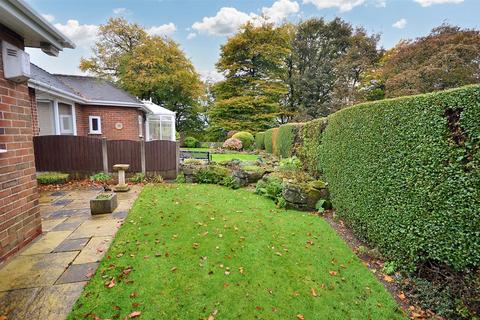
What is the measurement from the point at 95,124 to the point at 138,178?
20.9 feet

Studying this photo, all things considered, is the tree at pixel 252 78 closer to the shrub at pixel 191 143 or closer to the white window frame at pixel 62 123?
the shrub at pixel 191 143

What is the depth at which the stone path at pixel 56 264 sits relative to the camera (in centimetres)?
219

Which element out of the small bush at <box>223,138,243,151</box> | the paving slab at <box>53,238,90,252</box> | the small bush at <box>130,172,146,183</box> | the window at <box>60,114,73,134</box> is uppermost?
the window at <box>60,114,73,134</box>

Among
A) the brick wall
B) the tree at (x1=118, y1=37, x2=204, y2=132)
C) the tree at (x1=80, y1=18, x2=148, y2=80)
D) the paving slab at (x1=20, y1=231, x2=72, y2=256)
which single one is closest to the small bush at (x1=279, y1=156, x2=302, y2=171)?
the paving slab at (x1=20, y1=231, x2=72, y2=256)

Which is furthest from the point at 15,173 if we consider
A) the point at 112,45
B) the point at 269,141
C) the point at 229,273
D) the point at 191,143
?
the point at 112,45

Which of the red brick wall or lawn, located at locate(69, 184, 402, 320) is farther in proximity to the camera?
the red brick wall

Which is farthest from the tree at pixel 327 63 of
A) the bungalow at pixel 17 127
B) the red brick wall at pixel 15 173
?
the red brick wall at pixel 15 173

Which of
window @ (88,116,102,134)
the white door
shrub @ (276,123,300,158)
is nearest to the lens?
the white door

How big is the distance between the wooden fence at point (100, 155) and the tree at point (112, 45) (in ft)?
50.8

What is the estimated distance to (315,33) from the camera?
84.4 feet

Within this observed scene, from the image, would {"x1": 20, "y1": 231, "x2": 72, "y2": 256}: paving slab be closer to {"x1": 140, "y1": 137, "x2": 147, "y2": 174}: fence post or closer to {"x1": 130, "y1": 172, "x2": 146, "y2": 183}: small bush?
{"x1": 130, "y1": 172, "x2": 146, "y2": 183}: small bush

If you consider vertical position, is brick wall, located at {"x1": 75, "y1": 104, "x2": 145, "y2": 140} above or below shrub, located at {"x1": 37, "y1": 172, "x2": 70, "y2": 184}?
above

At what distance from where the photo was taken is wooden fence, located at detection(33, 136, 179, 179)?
7648 millimetres

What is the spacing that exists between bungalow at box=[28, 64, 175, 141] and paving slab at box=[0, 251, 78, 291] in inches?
261
